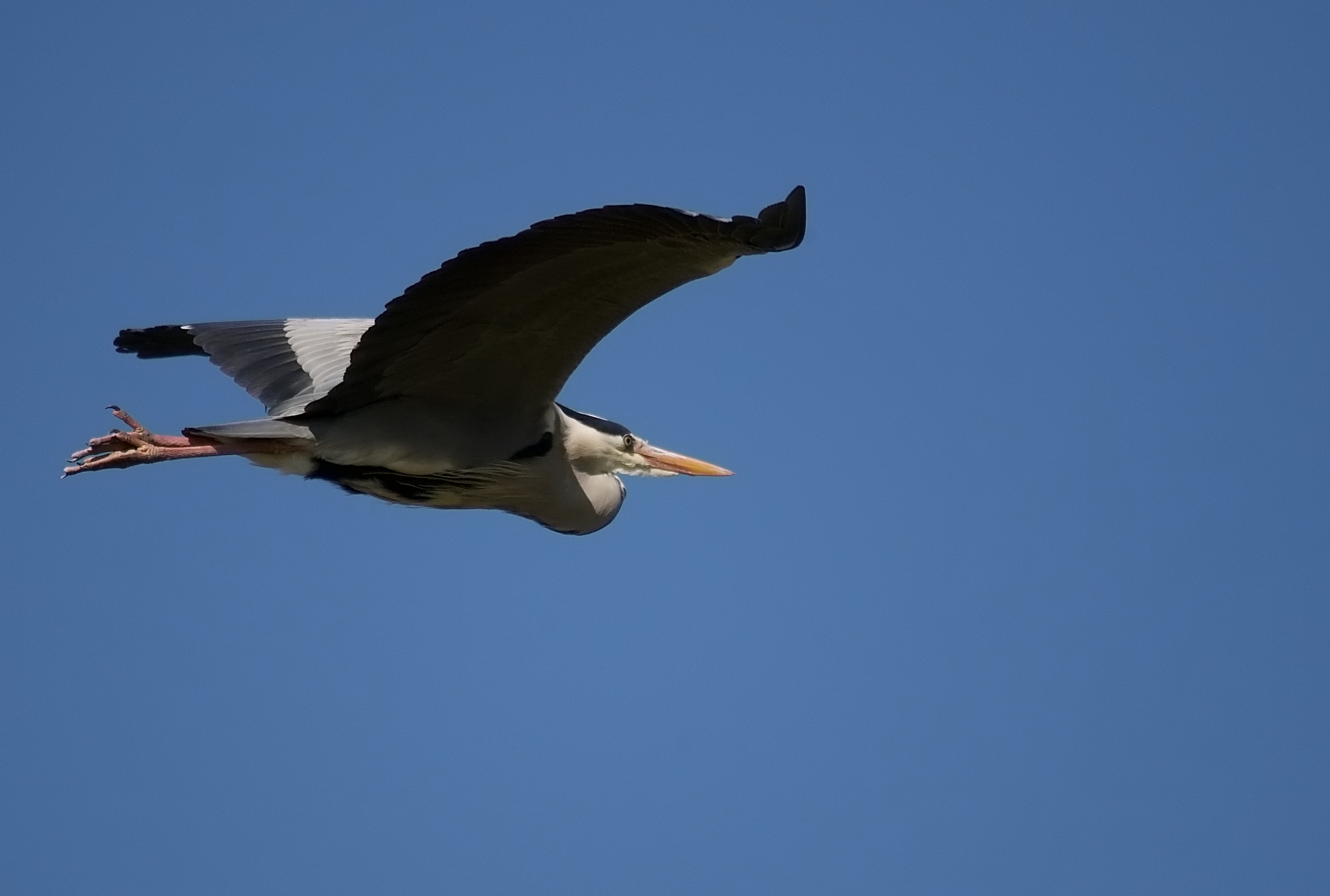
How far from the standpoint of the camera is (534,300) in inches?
203

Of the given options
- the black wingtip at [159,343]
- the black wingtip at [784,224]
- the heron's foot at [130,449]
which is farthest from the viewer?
the black wingtip at [159,343]

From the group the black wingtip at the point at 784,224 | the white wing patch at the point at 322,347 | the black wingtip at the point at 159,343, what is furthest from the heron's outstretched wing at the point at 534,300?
the black wingtip at the point at 159,343

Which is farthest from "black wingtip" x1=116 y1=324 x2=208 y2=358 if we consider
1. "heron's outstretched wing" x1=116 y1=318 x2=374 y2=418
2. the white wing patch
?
the white wing patch

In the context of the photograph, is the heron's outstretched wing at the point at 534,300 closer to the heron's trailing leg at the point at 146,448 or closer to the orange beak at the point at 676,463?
the heron's trailing leg at the point at 146,448

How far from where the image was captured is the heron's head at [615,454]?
677cm

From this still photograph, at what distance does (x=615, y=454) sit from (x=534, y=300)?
78.1 inches

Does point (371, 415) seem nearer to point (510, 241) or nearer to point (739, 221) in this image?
point (510, 241)

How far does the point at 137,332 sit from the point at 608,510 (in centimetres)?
230

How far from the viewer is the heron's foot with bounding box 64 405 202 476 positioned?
575 cm

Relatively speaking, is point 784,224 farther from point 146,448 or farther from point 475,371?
point 146,448

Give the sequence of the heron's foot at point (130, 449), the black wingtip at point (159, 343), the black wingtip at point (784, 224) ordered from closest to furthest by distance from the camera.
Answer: the black wingtip at point (784, 224) → the heron's foot at point (130, 449) → the black wingtip at point (159, 343)

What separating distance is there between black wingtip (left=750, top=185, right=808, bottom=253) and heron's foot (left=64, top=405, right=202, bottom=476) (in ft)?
8.27

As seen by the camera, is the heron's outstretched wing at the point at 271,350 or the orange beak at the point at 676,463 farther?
the orange beak at the point at 676,463

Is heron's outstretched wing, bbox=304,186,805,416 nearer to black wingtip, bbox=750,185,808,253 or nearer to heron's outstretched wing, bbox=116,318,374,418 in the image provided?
black wingtip, bbox=750,185,808,253
